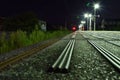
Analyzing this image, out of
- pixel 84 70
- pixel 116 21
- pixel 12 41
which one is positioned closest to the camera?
pixel 84 70

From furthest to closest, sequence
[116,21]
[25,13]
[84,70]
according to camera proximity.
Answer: [116,21]
[25,13]
[84,70]

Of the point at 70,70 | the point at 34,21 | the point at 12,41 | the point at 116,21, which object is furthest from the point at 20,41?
the point at 116,21

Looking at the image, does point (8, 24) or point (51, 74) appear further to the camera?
point (8, 24)

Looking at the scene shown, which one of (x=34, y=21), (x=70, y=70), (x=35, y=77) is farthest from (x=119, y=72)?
(x=34, y=21)

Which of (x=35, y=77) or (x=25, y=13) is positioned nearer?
(x=35, y=77)

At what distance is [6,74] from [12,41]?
419 inches

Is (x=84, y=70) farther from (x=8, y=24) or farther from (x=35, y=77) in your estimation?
(x=8, y=24)

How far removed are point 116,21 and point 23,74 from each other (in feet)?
608

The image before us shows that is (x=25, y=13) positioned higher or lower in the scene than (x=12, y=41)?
higher

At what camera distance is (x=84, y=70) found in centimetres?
750

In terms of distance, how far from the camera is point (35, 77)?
6500 mm

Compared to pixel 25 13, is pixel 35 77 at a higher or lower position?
lower

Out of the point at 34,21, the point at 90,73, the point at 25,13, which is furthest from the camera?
the point at 25,13

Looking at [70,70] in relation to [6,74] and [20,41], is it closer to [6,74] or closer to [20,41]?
[6,74]
